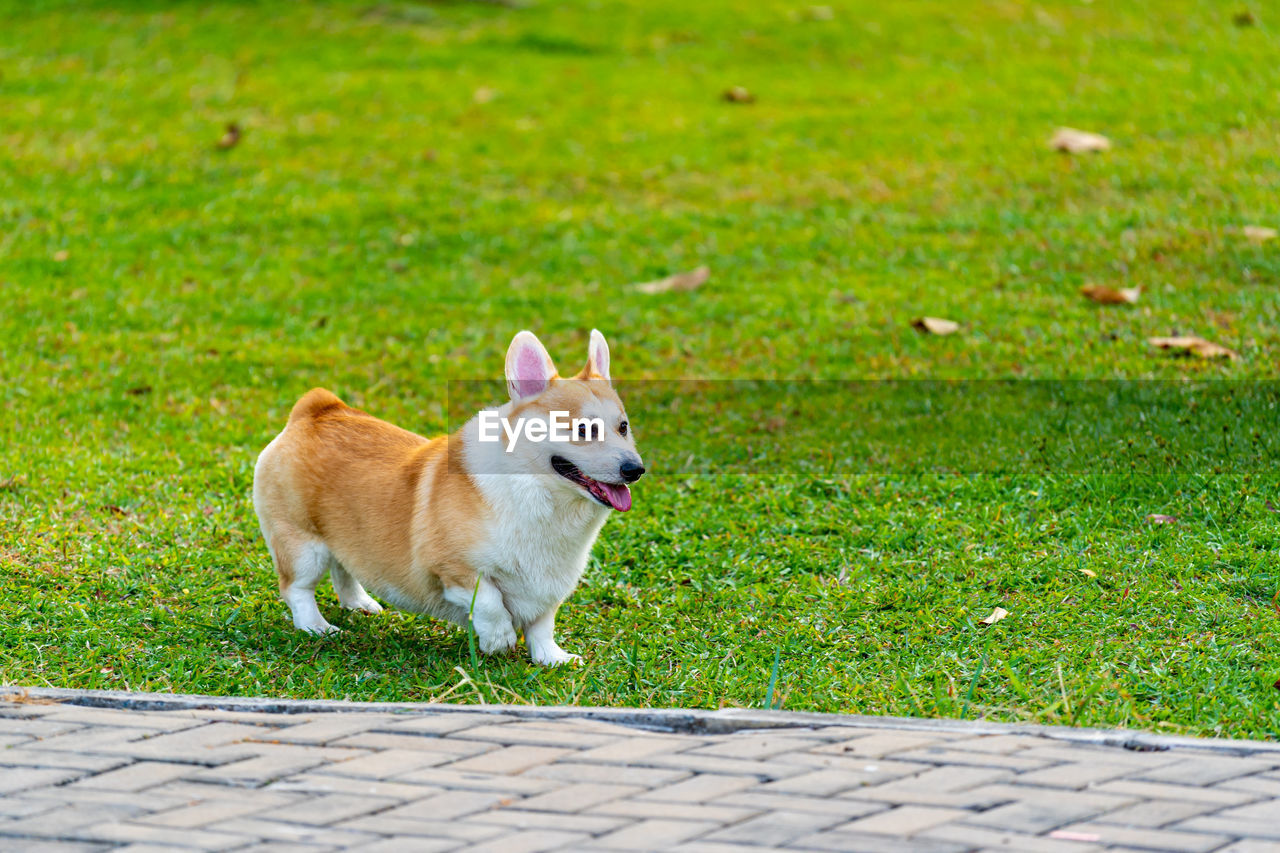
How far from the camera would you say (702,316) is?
Answer: 30.4 feet

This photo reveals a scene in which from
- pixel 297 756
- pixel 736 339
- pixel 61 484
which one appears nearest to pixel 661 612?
pixel 297 756

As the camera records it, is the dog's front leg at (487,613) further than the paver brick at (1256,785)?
Yes

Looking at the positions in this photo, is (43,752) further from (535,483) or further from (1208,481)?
(1208,481)

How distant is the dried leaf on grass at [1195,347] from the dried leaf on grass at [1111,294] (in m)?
0.80

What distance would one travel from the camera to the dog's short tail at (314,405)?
18.0 feet

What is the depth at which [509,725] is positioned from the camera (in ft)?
13.0

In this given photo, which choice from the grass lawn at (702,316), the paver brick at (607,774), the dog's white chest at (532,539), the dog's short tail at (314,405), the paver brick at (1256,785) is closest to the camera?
the paver brick at (1256,785)

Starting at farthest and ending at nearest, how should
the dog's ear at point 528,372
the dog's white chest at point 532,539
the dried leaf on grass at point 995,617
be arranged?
the dried leaf on grass at point 995,617 → the dog's ear at point 528,372 → the dog's white chest at point 532,539

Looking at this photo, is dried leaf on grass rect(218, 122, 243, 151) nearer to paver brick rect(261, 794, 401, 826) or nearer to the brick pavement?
the brick pavement

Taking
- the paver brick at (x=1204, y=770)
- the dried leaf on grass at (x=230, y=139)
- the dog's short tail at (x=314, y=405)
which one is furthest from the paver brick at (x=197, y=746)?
the dried leaf on grass at (x=230, y=139)

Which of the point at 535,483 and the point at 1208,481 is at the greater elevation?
the point at 535,483

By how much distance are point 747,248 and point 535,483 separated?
5942mm

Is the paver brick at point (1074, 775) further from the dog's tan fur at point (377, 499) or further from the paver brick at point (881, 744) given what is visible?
the dog's tan fur at point (377, 499)

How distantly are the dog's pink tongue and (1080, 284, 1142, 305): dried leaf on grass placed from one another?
5337mm
